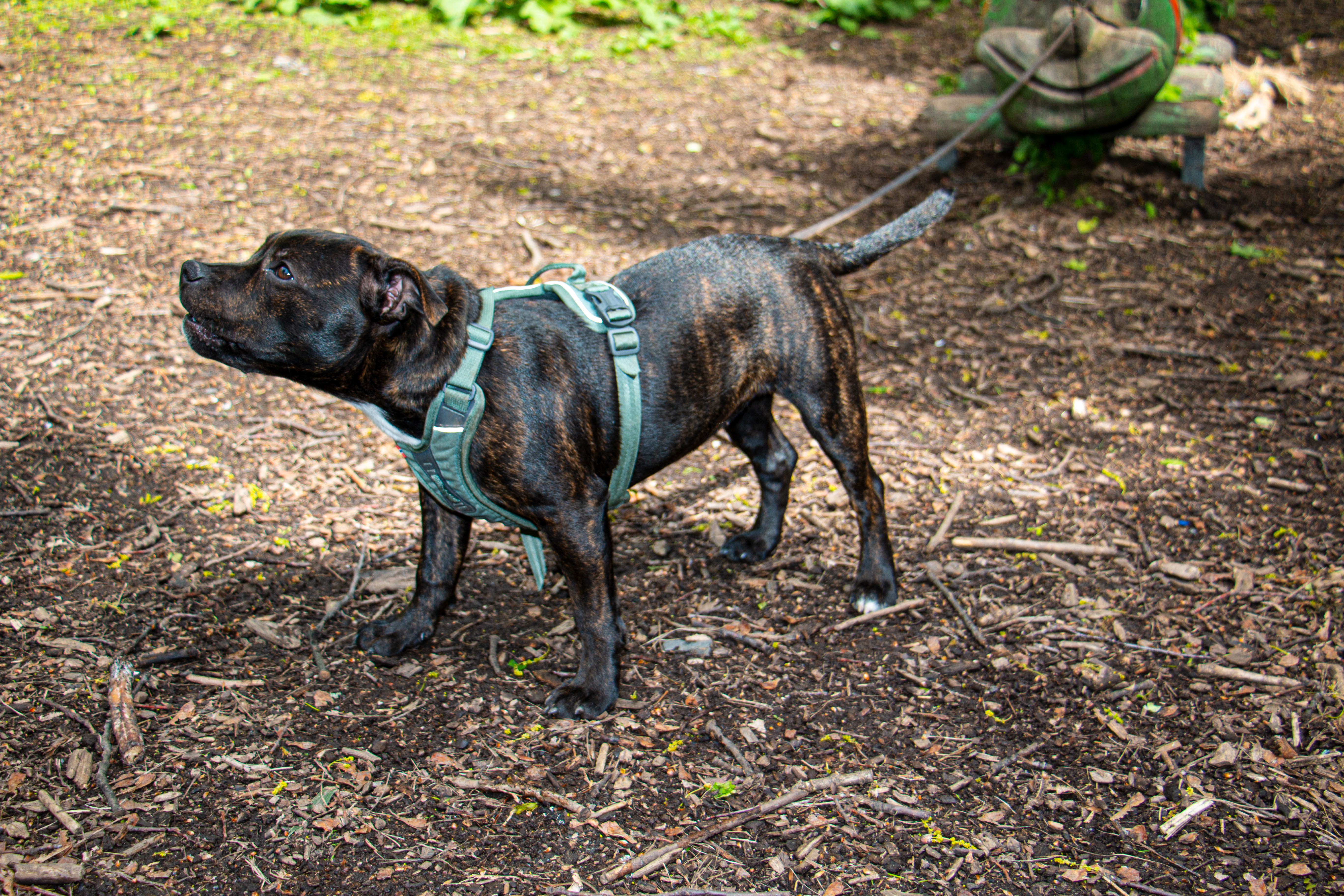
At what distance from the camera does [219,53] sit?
8.70m

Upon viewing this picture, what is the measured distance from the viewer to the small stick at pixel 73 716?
10.9 feet

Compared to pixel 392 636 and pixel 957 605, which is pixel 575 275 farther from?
pixel 957 605

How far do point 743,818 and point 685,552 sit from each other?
1.63 metres

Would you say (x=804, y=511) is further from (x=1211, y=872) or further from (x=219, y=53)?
(x=219, y=53)

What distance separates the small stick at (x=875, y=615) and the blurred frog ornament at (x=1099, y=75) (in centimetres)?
438

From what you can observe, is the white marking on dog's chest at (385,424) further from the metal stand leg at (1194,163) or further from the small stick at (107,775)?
the metal stand leg at (1194,163)

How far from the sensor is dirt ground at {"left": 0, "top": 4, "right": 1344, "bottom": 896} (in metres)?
3.18

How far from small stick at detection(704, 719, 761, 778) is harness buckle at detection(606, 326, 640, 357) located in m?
1.40

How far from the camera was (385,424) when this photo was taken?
11.0ft

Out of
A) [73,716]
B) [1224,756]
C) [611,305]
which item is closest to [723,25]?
[611,305]

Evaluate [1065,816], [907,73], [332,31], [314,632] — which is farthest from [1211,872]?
[332,31]

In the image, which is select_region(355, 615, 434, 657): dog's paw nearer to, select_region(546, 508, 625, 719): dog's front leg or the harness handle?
select_region(546, 508, 625, 719): dog's front leg

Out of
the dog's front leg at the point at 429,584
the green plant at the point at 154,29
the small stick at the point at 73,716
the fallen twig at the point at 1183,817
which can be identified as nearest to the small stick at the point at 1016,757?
the fallen twig at the point at 1183,817

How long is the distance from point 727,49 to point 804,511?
6.99 metres
